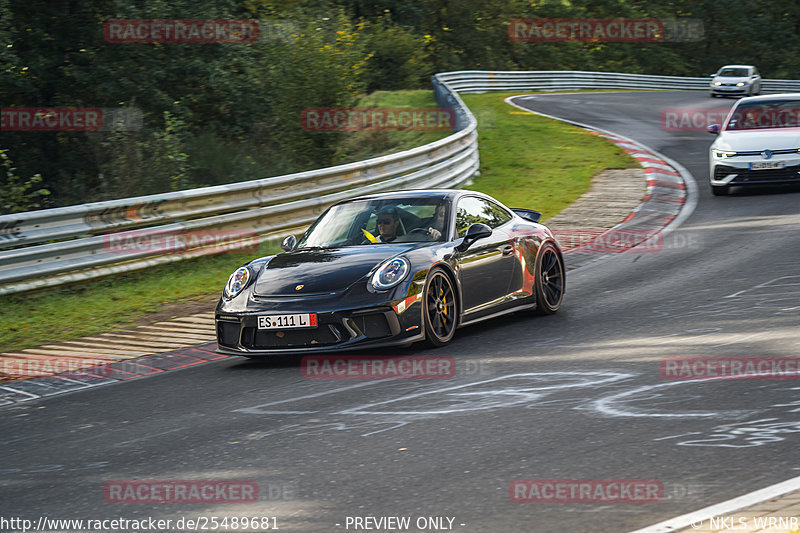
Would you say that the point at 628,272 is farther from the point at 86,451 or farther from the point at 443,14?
the point at 443,14

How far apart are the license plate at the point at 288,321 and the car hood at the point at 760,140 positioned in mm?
11448

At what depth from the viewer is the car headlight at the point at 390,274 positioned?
8.19 m

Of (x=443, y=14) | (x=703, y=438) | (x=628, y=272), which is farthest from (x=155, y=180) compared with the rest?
(x=443, y=14)

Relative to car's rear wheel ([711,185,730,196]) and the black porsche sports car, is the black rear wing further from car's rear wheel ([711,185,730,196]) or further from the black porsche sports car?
car's rear wheel ([711,185,730,196])

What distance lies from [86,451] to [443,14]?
6066 centimetres
